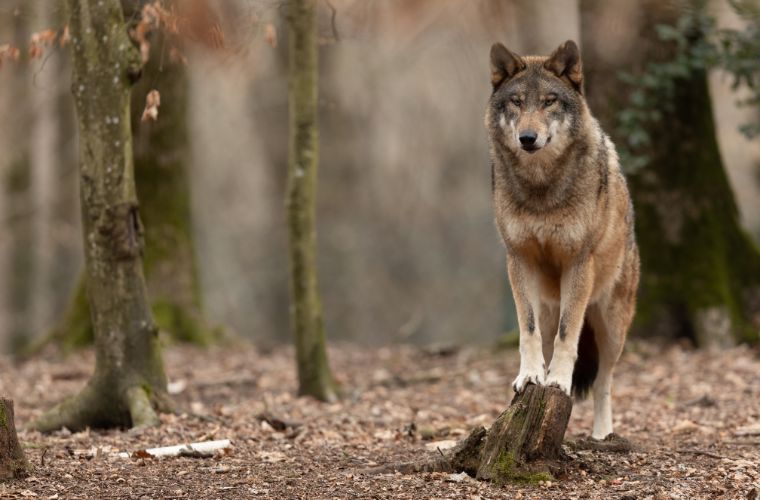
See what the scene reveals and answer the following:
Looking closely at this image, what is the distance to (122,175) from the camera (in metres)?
7.08

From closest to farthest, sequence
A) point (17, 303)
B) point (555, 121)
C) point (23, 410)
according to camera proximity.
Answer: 1. point (555, 121)
2. point (23, 410)
3. point (17, 303)

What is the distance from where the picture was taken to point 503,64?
6.36m

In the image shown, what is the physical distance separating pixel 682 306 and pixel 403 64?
10779 mm

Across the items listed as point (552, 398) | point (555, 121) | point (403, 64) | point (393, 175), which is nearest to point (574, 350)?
point (552, 398)

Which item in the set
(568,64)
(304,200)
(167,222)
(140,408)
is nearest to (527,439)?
(568,64)

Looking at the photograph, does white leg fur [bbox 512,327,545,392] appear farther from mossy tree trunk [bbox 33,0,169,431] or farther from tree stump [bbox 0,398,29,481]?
tree stump [bbox 0,398,29,481]

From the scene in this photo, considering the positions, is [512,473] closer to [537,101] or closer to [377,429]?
[377,429]

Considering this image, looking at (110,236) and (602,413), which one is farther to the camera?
(110,236)

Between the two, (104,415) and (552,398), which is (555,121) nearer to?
(552,398)

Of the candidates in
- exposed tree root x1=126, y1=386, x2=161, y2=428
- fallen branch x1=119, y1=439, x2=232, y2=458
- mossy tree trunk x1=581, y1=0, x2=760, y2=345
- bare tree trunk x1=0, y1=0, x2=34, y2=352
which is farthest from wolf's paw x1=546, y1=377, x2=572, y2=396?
bare tree trunk x1=0, y1=0, x2=34, y2=352

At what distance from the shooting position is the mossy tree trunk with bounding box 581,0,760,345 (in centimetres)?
1084

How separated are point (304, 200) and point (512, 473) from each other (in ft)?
13.7

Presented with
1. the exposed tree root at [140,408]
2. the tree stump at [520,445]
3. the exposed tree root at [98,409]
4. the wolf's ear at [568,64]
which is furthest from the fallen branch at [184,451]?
the wolf's ear at [568,64]

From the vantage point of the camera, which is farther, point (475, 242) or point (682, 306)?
point (475, 242)
